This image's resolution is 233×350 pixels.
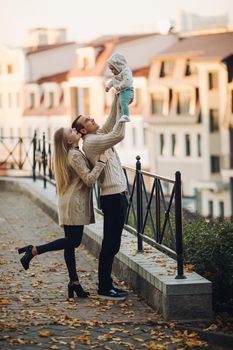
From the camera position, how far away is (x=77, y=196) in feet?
29.2

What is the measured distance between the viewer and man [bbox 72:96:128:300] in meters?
8.64

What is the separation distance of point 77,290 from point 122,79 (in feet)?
6.19

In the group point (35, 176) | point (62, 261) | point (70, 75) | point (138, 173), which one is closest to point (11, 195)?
point (35, 176)

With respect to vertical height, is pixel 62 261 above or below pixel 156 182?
below

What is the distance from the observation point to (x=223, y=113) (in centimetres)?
7712

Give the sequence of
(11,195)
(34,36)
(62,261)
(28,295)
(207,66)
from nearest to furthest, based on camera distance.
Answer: (28,295) < (62,261) < (11,195) < (207,66) < (34,36)

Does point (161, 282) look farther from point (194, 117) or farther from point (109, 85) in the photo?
point (194, 117)

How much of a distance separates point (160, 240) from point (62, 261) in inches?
82.7

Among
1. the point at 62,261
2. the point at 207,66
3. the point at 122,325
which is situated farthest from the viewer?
the point at 207,66

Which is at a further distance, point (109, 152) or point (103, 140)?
point (109, 152)

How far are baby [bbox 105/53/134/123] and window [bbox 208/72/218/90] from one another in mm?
68558

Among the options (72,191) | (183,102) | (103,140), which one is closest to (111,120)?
(103,140)

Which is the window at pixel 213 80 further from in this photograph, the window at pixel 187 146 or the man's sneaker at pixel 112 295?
the man's sneaker at pixel 112 295

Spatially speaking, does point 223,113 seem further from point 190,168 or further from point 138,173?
point 138,173
